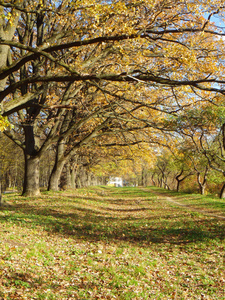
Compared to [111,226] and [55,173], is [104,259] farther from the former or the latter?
[55,173]

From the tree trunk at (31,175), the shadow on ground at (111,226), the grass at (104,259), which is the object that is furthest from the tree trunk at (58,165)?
the grass at (104,259)

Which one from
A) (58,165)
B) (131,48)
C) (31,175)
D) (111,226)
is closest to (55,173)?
(58,165)

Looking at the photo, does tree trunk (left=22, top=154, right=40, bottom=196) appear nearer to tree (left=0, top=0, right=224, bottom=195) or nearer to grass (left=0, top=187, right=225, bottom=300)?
grass (left=0, top=187, right=225, bottom=300)

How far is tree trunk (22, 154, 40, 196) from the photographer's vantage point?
17594 millimetres

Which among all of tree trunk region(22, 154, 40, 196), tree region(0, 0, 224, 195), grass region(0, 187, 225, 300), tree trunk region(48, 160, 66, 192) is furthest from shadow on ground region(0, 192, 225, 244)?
tree trunk region(48, 160, 66, 192)

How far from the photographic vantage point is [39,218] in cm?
1162

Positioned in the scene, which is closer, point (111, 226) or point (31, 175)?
point (111, 226)

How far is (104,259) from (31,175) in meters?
11.1

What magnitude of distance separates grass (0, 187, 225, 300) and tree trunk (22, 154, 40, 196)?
4.76m

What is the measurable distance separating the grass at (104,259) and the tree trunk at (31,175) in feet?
15.6

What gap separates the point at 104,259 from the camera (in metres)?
8.15

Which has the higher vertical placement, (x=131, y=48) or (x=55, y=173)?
(x=131, y=48)

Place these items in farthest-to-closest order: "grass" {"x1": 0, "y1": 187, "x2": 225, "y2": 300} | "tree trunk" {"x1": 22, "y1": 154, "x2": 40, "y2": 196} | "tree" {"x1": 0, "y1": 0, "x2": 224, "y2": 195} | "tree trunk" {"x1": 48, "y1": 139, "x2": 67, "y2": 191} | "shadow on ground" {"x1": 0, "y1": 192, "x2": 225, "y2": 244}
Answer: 1. "tree trunk" {"x1": 48, "y1": 139, "x2": 67, "y2": 191}
2. "tree trunk" {"x1": 22, "y1": 154, "x2": 40, "y2": 196}
3. "shadow on ground" {"x1": 0, "y1": 192, "x2": 225, "y2": 244}
4. "tree" {"x1": 0, "y1": 0, "x2": 224, "y2": 195}
5. "grass" {"x1": 0, "y1": 187, "x2": 225, "y2": 300}

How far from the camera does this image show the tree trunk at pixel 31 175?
17.6 m
